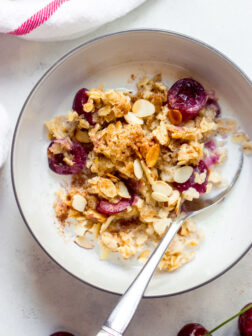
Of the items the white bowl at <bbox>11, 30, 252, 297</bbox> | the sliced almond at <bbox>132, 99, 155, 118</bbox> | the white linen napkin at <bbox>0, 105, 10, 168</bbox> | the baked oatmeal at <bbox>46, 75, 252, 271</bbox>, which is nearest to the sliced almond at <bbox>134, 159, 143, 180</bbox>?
the baked oatmeal at <bbox>46, 75, 252, 271</bbox>

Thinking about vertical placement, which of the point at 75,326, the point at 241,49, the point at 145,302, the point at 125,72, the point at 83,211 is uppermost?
the point at 241,49

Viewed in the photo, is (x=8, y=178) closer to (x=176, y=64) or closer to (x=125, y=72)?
(x=125, y=72)

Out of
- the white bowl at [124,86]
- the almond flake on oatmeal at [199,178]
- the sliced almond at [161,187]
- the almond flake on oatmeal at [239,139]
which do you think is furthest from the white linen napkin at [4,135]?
the almond flake on oatmeal at [239,139]

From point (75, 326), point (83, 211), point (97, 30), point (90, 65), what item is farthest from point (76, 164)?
point (75, 326)

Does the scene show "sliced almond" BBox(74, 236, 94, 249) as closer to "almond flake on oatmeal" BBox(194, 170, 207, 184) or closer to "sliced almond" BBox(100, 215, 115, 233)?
"sliced almond" BBox(100, 215, 115, 233)

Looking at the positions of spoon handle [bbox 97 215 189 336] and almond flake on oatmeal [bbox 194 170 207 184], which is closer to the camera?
spoon handle [bbox 97 215 189 336]

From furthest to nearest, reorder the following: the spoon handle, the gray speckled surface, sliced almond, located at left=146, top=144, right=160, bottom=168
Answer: the gray speckled surface, sliced almond, located at left=146, top=144, right=160, bottom=168, the spoon handle

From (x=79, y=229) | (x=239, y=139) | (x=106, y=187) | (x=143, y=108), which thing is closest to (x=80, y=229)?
(x=79, y=229)
